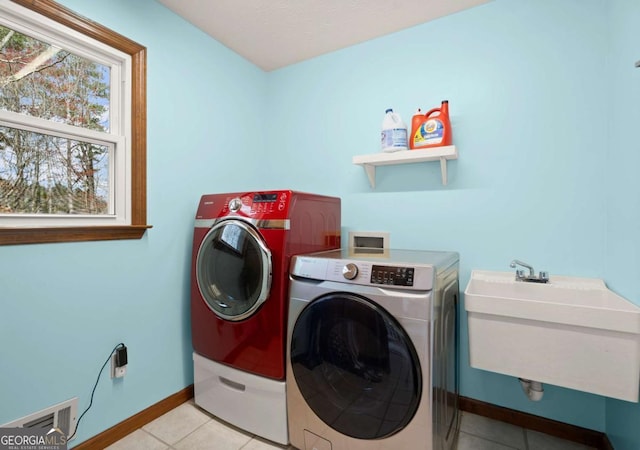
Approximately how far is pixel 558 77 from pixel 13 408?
299 cm

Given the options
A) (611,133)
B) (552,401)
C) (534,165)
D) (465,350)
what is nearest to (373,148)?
(534,165)

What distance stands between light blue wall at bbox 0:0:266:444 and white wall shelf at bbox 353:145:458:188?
3.29ft

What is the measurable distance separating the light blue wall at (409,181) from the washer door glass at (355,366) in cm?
88

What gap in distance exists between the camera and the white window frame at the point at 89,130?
52.0 inches

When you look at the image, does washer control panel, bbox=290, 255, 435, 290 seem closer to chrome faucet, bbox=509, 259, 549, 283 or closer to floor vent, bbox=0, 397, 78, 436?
chrome faucet, bbox=509, 259, 549, 283

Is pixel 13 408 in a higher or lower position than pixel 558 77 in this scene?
lower

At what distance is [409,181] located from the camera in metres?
2.06

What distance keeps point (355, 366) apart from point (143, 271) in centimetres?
127

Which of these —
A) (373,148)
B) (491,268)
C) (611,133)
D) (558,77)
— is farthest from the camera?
(373,148)

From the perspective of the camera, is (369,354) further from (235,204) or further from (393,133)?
(393,133)

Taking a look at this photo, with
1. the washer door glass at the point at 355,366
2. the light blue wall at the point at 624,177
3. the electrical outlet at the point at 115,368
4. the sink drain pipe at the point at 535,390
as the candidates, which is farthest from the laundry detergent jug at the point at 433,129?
the electrical outlet at the point at 115,368

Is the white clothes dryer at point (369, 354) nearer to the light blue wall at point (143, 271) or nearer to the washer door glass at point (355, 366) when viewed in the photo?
the washer door glass at point (355, 366)

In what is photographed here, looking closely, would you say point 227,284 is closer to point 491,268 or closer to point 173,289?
point 173,289

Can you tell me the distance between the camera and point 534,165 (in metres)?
1.69
